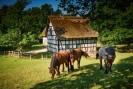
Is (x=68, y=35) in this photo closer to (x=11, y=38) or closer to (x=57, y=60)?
(x=11, y=38)

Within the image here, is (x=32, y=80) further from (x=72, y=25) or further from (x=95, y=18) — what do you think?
(x=72, y=25)

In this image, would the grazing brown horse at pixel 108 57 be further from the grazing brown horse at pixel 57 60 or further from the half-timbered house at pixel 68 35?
the half-timbered house at pixel 68 35

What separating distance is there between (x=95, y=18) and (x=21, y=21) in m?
19.6

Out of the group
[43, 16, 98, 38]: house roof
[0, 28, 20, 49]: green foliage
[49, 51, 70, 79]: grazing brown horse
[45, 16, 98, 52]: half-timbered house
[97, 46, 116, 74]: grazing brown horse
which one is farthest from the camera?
[43, 16, 98, 38]: house roof

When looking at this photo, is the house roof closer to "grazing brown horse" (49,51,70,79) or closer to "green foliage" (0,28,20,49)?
"green foliage" (0,28,20,49)

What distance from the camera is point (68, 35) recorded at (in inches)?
1217

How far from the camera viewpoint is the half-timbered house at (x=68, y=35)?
3077cm

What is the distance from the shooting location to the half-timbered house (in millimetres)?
30767

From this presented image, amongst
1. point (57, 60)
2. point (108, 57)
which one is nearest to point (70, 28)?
point (57, 60)

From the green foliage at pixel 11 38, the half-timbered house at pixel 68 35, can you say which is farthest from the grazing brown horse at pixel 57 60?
the green foliage at pixel 11 38

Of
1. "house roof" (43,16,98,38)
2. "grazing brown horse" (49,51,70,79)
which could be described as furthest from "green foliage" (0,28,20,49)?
"grazing brown horse" (49,51,70,79)

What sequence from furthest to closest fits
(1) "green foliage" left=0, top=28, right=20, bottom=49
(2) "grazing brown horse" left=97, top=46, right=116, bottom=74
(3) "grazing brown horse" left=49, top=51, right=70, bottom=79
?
1. (1) "green foliage" left=0, top=28, right=20, bottom=49
2. (2) "grazing brown horse" left=97, top=46, right=116, bottom=74
3. (3) "grazing brown horse" left=49, top=51, right=70, bottom=79

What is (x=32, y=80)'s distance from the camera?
39.1 feet

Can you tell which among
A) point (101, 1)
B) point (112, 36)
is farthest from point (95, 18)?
point (112, 36)
